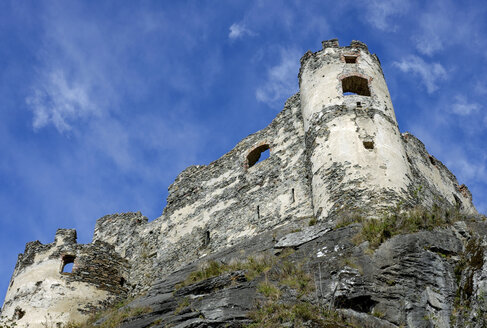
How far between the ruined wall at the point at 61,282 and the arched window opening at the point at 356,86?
32.5ft

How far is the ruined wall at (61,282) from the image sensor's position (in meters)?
17.5

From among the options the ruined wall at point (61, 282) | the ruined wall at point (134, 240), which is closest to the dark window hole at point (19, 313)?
Result: the ruined wall at point (61, 282)

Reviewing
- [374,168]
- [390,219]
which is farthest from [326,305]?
[374,168]

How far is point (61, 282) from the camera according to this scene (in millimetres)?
18266

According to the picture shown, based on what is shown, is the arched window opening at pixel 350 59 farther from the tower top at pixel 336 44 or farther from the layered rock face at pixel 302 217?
the tower top at pixel 336 44

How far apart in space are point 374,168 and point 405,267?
4197 millimetres

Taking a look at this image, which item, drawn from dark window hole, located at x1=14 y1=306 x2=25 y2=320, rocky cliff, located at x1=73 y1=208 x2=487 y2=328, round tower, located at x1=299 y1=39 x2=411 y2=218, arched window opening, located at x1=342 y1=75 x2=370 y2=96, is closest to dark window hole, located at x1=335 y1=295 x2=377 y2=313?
rocky cliff, located at x1=73 y1=208 x2=487 y2=328

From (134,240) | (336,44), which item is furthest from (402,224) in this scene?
(134,240)

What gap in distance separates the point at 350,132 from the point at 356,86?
2.82 meters

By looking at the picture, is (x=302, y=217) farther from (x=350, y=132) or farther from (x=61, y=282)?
(x=61, y=282)

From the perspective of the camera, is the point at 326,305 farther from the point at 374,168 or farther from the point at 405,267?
the point at 374,168

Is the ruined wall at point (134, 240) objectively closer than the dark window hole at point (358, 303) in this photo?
No

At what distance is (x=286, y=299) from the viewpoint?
33.8 ft

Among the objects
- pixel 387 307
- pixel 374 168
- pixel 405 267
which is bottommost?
pixel 387 307
